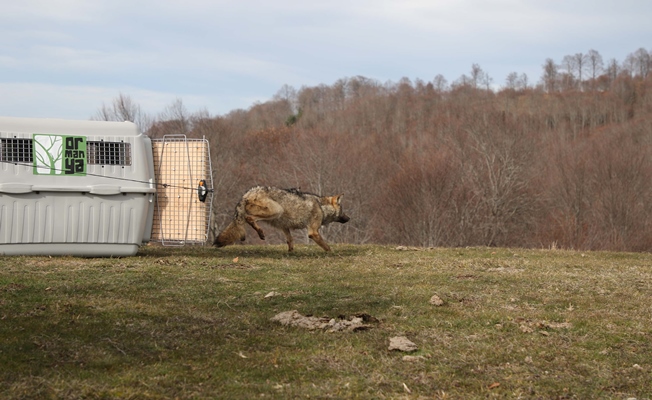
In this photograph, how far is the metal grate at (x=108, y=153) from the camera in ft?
39.7

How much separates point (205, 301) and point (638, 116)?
87.3 meters

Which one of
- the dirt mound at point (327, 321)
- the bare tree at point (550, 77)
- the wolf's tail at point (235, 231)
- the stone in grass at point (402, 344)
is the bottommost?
the stone in grass at point (402, 344)

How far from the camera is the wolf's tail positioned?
13.9m

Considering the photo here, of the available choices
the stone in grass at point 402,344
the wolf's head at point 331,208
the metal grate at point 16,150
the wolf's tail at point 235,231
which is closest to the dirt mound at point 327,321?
the stone in grass at point 402,344

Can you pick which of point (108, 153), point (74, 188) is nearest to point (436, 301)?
point (108, 153)

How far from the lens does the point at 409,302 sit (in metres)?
9.46

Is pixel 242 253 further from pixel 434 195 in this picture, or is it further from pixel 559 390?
pixel 434 195

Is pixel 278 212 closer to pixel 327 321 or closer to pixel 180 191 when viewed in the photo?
pixel 180 191

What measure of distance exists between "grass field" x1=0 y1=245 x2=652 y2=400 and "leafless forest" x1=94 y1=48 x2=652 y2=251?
35417mm

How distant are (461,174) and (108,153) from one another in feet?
168

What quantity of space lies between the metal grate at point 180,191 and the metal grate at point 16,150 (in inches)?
87.2

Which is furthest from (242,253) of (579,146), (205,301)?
(579,146)

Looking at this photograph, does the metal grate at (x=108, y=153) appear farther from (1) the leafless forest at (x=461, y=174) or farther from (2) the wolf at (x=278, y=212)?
(1) the leafless forest at (x=461, y=174)

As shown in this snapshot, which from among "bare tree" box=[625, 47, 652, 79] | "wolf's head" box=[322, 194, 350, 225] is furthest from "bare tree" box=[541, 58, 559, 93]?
"wolf's head" box=[322, 194, 350, 225]
